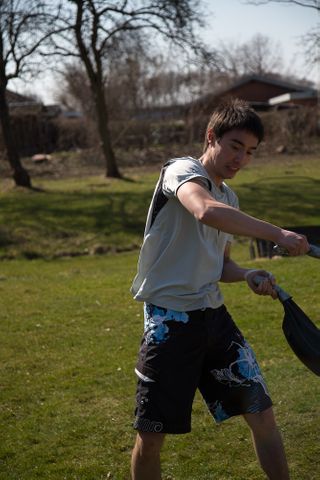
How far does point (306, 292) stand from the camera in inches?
330

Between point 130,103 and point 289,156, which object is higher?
point 130,103

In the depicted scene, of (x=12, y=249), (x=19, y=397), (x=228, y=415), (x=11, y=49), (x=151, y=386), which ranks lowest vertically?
(x=12, y=249)

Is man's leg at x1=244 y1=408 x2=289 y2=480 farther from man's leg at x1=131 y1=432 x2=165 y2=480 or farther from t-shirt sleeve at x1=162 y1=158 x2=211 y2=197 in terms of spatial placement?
t-shirt sleeve at x1=162 y1=158 x2=211 y2=197

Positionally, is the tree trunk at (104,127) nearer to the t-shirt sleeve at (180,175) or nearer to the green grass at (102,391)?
the green grass at (102,391)

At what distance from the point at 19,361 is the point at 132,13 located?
17193 mm

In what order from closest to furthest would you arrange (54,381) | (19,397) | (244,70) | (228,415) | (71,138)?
(228,415)
(19,397)
(54,381)
(71,138)
(244,70)

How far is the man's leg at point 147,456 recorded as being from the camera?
295 cm

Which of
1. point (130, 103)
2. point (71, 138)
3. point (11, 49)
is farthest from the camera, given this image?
point (130, 103)

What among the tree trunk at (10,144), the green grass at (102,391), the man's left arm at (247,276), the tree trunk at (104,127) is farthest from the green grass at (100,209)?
the man's left arm at (247,276)

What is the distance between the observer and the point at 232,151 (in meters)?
3.01

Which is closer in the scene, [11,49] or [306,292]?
[306,292]

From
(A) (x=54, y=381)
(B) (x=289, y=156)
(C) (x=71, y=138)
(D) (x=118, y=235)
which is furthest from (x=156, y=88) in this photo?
(A) (x=54, y=381)

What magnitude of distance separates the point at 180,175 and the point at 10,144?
19.4 m

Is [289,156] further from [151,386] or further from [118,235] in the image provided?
[151,386]
